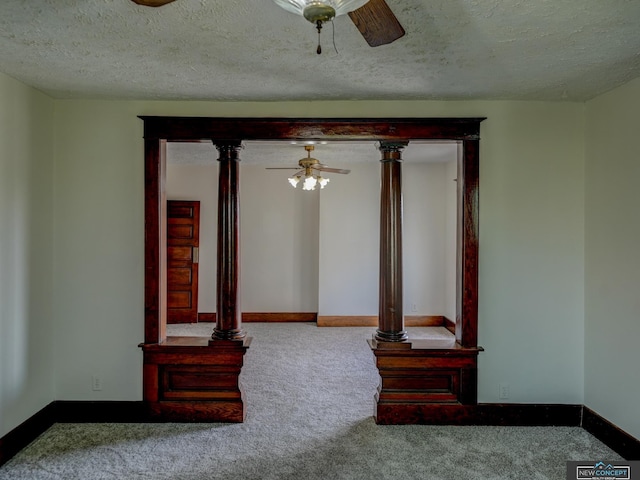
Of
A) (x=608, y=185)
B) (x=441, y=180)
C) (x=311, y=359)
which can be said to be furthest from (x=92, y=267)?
(x=441, y=180)

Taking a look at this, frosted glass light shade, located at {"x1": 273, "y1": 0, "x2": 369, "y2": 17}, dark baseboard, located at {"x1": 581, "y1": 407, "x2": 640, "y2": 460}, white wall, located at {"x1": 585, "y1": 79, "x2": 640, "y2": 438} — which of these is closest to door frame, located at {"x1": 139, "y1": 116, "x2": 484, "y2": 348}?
white wall, located at {"x1": 585, "y1": 79, "x2": 640, "y2": 438}

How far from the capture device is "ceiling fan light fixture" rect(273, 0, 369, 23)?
51.4 inches

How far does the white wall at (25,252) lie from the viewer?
8.78 ft

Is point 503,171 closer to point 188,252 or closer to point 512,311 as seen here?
point 512,311

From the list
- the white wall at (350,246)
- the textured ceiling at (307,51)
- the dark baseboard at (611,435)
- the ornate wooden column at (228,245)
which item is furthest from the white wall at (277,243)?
the dark baseboard at (611,435)

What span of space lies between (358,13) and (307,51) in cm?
79

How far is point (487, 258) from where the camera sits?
3.20 meters

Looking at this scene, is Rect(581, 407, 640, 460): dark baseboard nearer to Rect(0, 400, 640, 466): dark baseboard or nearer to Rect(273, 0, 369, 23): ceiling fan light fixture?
Rect(0, 400, 640, 466): dark baseboard

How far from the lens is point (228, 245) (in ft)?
10.9

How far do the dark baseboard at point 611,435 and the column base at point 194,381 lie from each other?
2.55 m

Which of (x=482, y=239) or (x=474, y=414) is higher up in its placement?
(x=482, y=239)

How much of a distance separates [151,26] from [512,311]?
9.82 feet

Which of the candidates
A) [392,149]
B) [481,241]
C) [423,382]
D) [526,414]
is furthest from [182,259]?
[526,414]

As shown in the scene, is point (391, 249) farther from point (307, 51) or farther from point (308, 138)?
point (307, 51)
